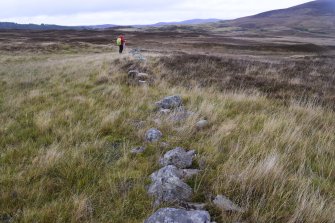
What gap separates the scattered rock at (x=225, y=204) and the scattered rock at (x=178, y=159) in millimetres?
973

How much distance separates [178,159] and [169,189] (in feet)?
2.85

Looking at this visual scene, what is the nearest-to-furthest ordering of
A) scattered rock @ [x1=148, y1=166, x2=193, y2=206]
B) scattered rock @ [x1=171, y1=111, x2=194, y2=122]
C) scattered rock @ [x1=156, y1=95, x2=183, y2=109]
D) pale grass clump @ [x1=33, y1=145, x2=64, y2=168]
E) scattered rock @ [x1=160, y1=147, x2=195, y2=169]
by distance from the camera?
scattered rock @ [x1=148, y1=166, x2=193, y2=206]
scattered rock @ [x1=160, y1=147, x2=195, y2=169]
pale grass clump @ [x1=33, y1=145, x2=64, y2=168]
scattered rock @ [x1=171, y1=111, x2=194, y2=122]
scattered rock @ [x1=156, y1=95, x2=183, y2=109]

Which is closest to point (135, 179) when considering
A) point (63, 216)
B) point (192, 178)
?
point (192, 178)

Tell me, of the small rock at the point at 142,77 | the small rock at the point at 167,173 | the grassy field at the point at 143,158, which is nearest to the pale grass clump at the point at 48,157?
the grassy field at the point at 143,158

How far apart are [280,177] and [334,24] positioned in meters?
190

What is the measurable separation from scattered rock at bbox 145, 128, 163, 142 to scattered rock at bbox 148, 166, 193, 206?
169cm

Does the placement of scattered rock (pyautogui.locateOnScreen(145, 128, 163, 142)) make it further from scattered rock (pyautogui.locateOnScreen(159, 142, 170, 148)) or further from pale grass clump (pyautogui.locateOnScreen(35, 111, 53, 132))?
pale grass clump (pyautogui.locateOnScreen(35, 111, 53, 132))

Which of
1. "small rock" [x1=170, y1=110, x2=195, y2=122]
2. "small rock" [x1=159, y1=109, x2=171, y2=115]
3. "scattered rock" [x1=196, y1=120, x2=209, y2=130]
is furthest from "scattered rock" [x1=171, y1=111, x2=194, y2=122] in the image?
"scattered rock" [x1=196, y1=120, x2=209, y2=130]

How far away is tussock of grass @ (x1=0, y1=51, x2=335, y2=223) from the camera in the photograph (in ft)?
11.1

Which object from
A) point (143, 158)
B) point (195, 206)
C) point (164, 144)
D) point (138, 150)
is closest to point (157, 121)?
point (164, 144)

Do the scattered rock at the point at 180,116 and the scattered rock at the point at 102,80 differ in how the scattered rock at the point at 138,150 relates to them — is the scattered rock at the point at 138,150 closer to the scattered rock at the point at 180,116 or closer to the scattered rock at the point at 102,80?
the scattered rock at the point at 180,116

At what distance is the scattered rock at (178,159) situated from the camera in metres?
4.39

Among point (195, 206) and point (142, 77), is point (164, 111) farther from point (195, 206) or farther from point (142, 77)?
point (142, 77)

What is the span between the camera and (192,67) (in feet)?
55.5
